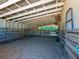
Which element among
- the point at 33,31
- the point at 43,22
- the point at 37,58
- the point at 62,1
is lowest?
the point at 37,58

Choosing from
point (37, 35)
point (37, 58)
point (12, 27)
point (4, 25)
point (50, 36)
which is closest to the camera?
point (37, 58)

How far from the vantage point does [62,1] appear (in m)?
6.21

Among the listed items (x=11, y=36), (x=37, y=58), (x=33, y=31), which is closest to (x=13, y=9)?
(x=11, y=36)

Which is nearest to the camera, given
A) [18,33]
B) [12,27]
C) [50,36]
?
[12,27]

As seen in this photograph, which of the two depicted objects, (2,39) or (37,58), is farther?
(2,39)

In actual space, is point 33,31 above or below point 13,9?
below

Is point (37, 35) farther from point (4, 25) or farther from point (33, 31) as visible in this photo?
point (4, 25)

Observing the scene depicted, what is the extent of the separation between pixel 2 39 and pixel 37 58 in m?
4.64

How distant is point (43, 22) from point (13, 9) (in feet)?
17.0

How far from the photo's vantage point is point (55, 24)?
36.2 ft

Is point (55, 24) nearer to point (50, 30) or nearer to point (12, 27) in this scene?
point (50, 30)

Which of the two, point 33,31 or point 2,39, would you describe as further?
point 33,31

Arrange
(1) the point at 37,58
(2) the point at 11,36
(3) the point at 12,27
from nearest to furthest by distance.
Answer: (1) the point at 37,58 < (2) the point at 11,36 < (3) the point at 12,27

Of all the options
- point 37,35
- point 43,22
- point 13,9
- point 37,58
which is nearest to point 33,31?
point 37,35
